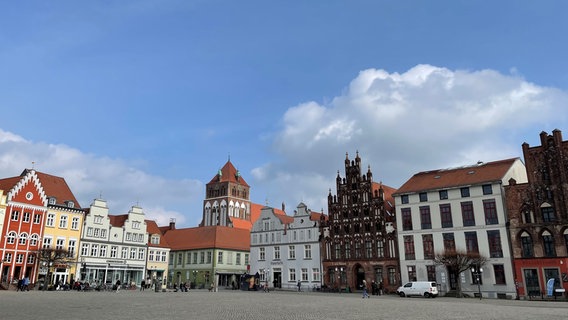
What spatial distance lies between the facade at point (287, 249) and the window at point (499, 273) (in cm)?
2294

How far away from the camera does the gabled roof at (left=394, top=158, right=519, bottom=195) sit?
50.8 meters

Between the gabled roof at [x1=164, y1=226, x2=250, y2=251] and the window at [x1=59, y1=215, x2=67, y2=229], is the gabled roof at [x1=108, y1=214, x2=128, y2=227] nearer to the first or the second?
the window at [x1=59, y1=215, x2=67, y2=229]

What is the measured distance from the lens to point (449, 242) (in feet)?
169

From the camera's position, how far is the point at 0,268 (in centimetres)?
5234

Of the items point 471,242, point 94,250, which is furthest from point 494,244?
point 94,250

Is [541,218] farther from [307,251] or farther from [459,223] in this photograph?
[307,251]

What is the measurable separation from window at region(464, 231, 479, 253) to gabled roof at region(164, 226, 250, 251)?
40.8 m

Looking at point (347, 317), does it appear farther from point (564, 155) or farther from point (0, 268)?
point (0, 268)

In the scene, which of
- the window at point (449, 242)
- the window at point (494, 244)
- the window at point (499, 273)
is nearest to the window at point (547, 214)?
the window at point (494, 244)

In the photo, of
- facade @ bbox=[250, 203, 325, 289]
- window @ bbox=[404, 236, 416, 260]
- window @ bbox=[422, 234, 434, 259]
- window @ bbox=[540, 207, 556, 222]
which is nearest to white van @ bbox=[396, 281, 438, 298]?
window @ bbox=[422, 234, 434, 259]

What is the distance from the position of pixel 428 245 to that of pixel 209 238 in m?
39.4

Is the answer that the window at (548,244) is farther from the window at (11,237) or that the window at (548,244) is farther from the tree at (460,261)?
the window at (11,237)

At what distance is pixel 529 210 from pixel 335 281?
25.4 meters

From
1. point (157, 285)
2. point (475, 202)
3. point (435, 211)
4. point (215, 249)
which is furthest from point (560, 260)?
point (215, 249)
